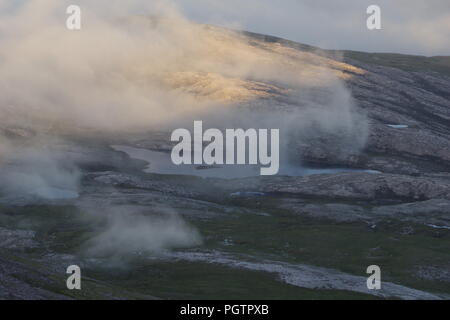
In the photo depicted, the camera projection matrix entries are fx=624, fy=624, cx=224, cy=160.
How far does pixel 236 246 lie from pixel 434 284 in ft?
146

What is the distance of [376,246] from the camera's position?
147125mm

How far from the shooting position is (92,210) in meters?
170

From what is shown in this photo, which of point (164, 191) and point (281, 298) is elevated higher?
point (164, 191)
